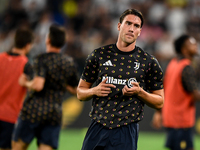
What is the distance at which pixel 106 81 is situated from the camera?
12.0ft

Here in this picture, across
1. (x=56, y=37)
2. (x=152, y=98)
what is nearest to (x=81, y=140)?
(x=56, y=37)

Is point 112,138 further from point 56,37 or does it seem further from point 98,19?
point 98,19

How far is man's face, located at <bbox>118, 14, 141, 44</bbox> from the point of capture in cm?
368

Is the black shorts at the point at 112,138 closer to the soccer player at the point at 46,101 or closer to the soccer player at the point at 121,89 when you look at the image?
the soccer player at the point at 121,89

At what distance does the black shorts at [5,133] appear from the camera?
5379 mm

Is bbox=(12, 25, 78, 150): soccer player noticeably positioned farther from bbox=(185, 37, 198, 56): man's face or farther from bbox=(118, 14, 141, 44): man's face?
bbox=(185, 37, 198, 56): man's face

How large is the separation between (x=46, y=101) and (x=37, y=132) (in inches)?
19.0

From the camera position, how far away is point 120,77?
12.0ft

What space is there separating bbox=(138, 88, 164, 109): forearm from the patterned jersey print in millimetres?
1763

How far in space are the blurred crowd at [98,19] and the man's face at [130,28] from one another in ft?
25.2

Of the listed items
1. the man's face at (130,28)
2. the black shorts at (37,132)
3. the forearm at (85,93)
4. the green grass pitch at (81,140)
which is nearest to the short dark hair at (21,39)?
the black shorts at (37,132)

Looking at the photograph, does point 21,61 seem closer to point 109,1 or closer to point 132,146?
point 132,146

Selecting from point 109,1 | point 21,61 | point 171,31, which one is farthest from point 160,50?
point 21,61

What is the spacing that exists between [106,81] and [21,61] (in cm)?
208
